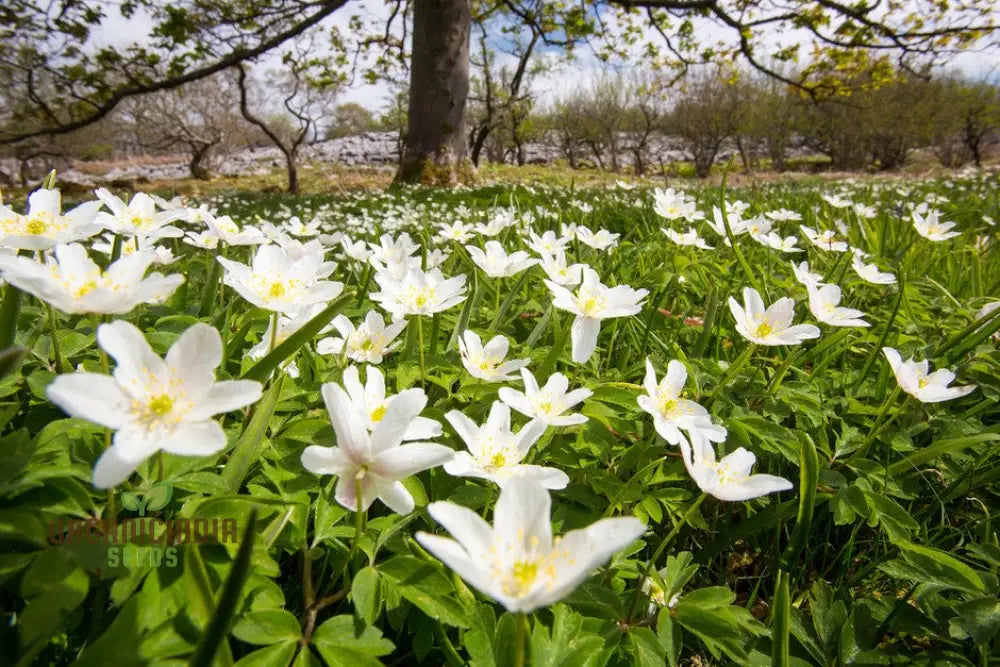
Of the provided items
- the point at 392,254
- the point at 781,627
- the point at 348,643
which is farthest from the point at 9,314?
the point at 781,627

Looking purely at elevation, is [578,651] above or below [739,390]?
below

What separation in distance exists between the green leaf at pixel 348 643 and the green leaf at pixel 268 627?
0.03 m

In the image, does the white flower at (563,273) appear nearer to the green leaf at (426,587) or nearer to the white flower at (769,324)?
the white flower at (769,324)

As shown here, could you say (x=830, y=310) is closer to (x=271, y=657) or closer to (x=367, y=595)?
(x=367, y=595)

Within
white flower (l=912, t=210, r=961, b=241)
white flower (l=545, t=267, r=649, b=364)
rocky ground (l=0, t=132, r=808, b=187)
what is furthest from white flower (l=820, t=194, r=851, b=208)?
rocky ground (l=0, t=132, r=808, b=187)

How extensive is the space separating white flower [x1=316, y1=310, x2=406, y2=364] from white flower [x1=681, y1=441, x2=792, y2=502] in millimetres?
709

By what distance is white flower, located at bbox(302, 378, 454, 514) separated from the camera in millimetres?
721

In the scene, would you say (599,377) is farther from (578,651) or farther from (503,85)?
(503,85)

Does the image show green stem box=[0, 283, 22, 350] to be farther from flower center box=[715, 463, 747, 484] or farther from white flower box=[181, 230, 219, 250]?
flower center box=[715, 463, 747, 484]

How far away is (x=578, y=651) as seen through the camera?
0.77 m

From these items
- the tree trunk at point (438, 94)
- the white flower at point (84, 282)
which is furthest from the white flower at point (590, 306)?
the tree trunk at point (438, 94)

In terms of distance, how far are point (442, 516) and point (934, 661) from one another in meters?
0.91

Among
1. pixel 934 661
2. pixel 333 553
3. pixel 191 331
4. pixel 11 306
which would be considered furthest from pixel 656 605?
pixel 11 306

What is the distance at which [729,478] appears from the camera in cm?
98
